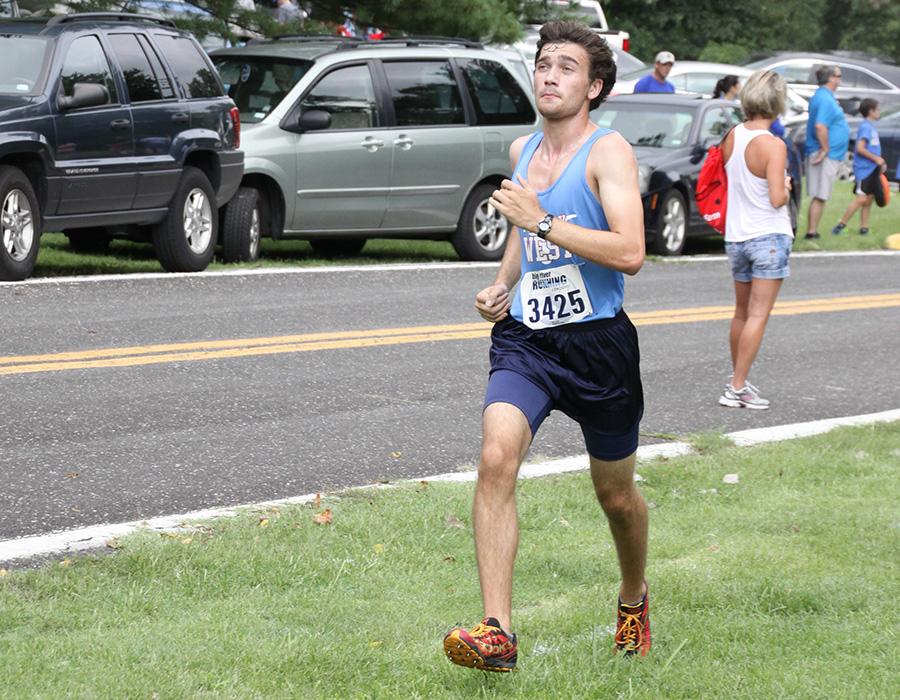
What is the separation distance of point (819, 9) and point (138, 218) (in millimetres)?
39605

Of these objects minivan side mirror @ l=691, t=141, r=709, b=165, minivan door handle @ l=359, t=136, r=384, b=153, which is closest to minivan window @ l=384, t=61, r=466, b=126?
minivan door handle @ l=359, t=136, r=384, b=153

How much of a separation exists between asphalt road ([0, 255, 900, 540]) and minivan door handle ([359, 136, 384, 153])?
1.15 meters

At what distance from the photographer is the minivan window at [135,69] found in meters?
12.9

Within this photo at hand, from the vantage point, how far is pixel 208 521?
243 inches

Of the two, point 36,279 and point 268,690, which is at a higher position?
point 268,690

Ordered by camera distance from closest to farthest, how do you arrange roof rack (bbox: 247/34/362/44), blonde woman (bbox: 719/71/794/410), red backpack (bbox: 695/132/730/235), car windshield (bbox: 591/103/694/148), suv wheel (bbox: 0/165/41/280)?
1. blonde woman (bbox: 719/71/794/410)
2. red backpack (bbox: 695/132/730/235)
3. suv wheel (bbox: 0/165/41/280)
4. roof rack (bbox: 247/34/362/44)
5. car windshield (bbox: 591/103/694/148)

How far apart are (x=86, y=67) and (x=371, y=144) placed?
120 inches

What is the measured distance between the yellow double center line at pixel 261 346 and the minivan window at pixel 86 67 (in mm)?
2940

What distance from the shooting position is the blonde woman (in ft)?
30.4

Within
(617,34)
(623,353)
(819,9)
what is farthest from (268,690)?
(819,9)

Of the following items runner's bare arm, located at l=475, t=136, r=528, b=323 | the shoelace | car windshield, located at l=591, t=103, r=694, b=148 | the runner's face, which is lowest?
car windshield, located at l=591, t=103, r=694, b=148

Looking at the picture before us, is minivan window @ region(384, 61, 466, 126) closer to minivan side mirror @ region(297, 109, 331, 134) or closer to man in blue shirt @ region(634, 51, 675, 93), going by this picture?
minivan side mirror @ region(297, 109, 331, 134)

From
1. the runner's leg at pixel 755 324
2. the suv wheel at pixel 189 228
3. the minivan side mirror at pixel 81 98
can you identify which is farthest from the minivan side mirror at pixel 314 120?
the runner's leg at pixel 755 324

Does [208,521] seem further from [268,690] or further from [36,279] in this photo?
[36,279]
